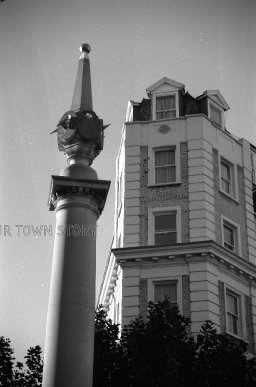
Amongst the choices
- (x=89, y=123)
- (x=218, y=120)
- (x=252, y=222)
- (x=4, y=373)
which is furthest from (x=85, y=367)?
(x=218, y=120)

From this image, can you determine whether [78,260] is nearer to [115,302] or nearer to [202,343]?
[202,343]

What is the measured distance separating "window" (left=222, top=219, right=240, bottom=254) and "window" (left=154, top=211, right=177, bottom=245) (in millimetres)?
2246

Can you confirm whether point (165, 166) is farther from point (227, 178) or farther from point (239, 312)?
point (239, 312)

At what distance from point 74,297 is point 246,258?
16190 millimetres

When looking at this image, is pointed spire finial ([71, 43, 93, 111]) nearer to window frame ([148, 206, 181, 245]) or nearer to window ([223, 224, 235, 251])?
window frame ([148, 206, 181, 245])

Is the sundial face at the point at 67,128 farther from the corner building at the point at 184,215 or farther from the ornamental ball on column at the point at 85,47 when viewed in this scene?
the corner building at the point at 184,215

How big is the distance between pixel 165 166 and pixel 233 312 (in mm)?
7055

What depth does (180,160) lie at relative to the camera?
34.7m

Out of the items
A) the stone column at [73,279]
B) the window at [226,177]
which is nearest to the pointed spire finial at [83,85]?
the stone column at [73,279]

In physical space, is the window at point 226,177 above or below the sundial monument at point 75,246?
above

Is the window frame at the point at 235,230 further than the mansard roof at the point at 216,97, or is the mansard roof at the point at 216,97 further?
the mansard roof at the point at 216,97

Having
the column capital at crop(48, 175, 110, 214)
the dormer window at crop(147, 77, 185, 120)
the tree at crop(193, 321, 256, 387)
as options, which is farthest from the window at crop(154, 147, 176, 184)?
the column capital at crop(48, 175, 110, 214)

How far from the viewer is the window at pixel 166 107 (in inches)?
1437

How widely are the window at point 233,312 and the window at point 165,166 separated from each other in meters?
5.65
